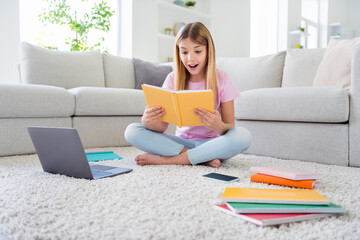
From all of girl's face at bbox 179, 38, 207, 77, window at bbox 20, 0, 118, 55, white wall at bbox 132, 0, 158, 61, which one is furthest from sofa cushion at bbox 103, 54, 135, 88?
girl's face at bbox 179, 38, 207, 77

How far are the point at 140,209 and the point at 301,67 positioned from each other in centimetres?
221

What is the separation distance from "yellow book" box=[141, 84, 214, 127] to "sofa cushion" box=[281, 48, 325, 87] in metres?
1.49

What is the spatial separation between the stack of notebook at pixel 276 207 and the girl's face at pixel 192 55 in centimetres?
88

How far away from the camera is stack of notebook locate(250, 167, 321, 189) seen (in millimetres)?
1262

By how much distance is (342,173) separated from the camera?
1.60 m

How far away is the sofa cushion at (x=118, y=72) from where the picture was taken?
3303 mm

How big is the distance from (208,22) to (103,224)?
533cm

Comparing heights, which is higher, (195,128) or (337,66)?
(337,66)

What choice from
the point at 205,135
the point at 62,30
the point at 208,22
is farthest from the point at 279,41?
the point at 205,135

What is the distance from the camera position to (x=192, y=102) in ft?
4.74

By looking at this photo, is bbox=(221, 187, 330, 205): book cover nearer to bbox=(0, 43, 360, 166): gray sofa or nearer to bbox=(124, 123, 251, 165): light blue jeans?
bbox=(124, 123, 251, 165): light blue jeans

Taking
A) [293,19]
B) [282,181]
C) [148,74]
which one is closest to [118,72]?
[148,74]

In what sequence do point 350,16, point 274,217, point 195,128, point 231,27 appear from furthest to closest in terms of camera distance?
point 350,16, point 231,27, point 195,128, point 274,217

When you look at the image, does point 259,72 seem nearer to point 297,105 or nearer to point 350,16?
point 297,105
